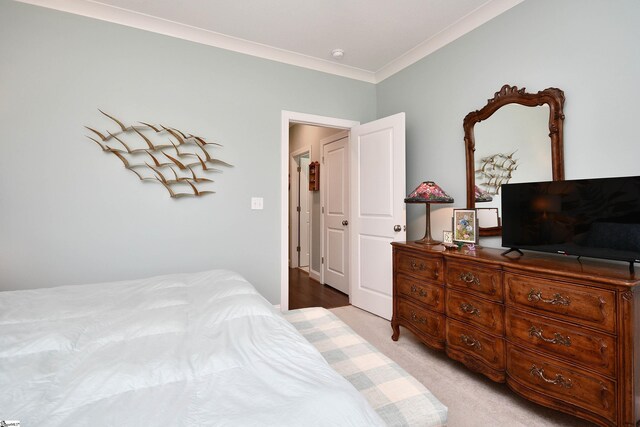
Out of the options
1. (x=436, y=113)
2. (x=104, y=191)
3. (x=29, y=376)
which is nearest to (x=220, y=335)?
(x=29, y=376)

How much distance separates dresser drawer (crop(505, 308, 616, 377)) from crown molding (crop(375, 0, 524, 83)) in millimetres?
2267

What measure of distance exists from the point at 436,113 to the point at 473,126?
0.47 m

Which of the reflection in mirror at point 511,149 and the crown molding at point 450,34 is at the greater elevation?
the crown molding at point 450,34

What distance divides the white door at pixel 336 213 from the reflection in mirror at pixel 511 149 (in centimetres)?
187

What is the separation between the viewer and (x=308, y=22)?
2629 millimetres

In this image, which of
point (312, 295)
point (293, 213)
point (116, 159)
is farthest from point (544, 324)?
point (293, 213)

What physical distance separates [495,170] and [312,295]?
8.68 feet

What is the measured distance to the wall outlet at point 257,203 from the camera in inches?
121

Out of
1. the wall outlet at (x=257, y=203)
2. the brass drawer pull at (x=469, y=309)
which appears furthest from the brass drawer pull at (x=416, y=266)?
the wall outlet at (x=257, y=203)

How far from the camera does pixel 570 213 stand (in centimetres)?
171

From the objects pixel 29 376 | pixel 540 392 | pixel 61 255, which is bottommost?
pixel 540 392

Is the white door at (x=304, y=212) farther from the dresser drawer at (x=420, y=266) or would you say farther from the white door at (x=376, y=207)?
the dresser drawer at (x=420, y=266)

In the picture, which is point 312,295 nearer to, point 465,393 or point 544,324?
point 465,393

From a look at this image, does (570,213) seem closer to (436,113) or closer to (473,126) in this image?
(473,126)
